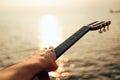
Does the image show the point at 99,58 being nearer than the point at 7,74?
No

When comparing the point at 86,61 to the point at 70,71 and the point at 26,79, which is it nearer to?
the point at 70,71

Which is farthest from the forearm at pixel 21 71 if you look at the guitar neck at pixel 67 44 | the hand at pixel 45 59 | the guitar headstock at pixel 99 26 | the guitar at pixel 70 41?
the guitar headstock at pixel 99 26

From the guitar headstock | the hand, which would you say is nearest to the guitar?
the guitar headstock

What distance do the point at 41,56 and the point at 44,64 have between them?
0.63 ft

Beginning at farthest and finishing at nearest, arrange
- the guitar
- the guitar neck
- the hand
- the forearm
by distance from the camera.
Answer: the guitar neck, the guitar, the hand, the forearm

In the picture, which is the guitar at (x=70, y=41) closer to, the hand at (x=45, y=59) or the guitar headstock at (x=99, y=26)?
the guitar headstock at (x=99, y=26)

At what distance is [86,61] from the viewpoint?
61.1 m

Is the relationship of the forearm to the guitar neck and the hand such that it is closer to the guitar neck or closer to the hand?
the hand

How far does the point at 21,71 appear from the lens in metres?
3.58

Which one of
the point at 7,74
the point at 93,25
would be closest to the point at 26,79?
the point at 7,74

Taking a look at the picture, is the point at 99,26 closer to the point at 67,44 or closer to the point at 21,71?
the point at 67,44

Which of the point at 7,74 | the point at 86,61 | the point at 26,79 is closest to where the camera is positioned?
the point at 7,74

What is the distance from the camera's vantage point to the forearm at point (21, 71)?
332 cm

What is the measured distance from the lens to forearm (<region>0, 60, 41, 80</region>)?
3321 mm
